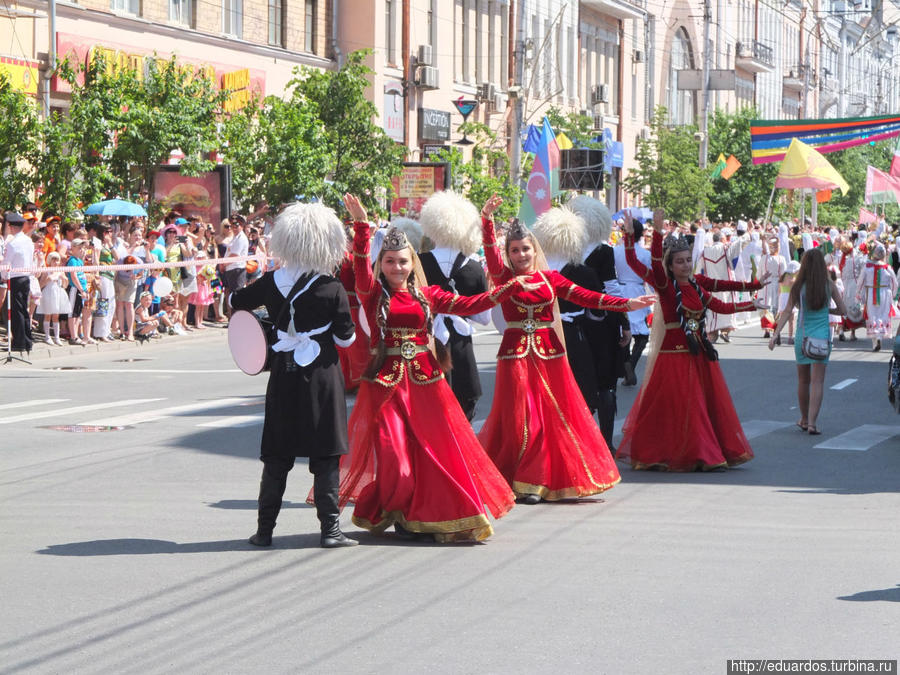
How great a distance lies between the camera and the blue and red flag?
2662 cm

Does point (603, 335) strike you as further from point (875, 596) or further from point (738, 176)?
point (738, 176)

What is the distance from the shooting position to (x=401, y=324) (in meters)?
8.30

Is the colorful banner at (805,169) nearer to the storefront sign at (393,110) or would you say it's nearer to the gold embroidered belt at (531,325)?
the storefront sign at (393,110)

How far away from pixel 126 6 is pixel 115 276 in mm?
10980

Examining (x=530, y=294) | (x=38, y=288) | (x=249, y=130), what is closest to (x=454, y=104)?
(x=249, y=130)

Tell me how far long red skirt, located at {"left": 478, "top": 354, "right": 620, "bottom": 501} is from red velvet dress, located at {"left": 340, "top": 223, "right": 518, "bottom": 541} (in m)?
1.00

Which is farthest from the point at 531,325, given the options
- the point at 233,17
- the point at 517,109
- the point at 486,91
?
the point at 486,91

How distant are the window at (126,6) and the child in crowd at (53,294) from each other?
10988 millimetres

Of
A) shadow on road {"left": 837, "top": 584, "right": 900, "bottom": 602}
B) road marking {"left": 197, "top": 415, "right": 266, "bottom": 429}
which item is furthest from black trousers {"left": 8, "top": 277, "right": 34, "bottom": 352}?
shadow on road {"left": 837, "top": 584, "right": 900, "bottom": 602}

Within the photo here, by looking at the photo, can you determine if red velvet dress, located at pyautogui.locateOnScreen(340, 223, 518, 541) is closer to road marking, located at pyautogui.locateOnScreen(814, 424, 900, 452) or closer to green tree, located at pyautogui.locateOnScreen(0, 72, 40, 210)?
road marking, located at pyautogui.locateOnScreen(814, 424, 900, 452)

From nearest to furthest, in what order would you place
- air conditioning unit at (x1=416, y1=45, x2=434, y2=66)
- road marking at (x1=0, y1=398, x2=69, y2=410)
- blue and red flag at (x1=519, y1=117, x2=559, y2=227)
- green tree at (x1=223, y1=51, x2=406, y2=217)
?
road marking at (x1=0, y1=398, x2=69, y2=410)
blue and red flag at (x1=519, y1=117, x2=559, y2=227)
green tree at (x1=223, y1=51, x2=406, y2=217)
air conditioning unit at (x1=416, y1=45, x2=434, y2=66)

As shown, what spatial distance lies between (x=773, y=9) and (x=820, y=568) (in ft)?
260

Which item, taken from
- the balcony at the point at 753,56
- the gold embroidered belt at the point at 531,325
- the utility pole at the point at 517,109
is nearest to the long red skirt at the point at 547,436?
the gold embroidered belt at the point at 531,325

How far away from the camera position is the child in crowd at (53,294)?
Answer: 2009 centimetres
